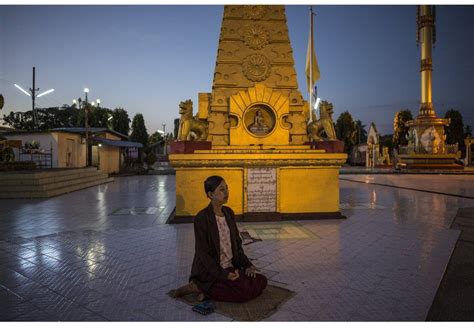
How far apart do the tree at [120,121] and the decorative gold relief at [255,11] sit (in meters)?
36.4

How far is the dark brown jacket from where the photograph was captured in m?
3.29

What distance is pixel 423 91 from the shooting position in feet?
97.6

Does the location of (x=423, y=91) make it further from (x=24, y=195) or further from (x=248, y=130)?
(x=24, y=195)

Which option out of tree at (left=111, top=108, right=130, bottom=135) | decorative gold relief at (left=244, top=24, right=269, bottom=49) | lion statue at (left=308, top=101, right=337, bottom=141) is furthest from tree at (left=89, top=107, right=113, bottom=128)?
lion statue at (left=308, top=101, right=337, bottom=141)

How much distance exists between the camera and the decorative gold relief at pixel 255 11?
890cm

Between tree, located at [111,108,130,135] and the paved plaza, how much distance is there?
114ft

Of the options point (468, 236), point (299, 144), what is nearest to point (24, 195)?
point (299, 144)

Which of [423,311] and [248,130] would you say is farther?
[248,130]

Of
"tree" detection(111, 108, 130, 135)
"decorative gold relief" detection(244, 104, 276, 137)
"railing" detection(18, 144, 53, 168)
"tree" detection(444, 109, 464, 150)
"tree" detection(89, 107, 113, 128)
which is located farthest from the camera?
"tree" detection(444, 109, 464, 150)

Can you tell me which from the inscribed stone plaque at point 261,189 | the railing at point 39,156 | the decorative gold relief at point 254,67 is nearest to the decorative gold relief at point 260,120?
the decorative gold relief at point 254,67

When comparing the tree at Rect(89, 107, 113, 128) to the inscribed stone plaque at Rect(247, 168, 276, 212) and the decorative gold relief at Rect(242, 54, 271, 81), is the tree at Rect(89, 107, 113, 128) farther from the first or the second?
the inscribed stone plaque at Rect(247, 168, 276, 212)

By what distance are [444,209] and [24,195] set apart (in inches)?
597

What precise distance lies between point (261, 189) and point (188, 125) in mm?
2615

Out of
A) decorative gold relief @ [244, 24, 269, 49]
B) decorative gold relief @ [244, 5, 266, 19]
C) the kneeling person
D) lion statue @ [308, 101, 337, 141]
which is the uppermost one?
decorative gold relief @ [244, 5, 266, 19]
